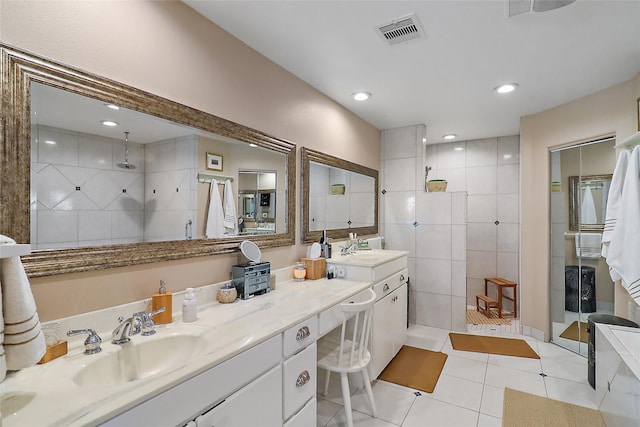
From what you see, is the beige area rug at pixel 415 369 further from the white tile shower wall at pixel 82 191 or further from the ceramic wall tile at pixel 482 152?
the ceramic wall tile at pixel 482 152

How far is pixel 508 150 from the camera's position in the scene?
438 cm

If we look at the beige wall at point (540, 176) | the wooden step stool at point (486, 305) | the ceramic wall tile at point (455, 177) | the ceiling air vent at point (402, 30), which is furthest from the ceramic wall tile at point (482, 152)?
the ceiling air vent at point (402, 30)

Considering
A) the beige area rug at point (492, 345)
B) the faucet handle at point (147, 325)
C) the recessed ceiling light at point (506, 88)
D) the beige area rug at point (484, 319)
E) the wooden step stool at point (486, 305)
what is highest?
the recessed ceiling light at point (506, 88)

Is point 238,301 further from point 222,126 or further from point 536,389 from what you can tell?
point 536,389

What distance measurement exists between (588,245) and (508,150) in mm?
1907

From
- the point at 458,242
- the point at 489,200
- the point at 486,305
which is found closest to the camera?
the point at 458,242

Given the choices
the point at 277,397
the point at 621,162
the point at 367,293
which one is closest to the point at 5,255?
the point at 277,397

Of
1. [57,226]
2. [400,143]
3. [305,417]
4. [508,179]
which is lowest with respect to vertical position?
[305,417]

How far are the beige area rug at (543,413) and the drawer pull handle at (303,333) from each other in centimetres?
152

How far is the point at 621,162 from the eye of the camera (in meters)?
2.14

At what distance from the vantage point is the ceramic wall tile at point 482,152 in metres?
4.48

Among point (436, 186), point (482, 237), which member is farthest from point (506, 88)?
→ point (482, 237)

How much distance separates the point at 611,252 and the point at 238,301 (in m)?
2.51

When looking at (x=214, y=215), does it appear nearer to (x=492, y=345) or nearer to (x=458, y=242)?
(x=458, y=242)
